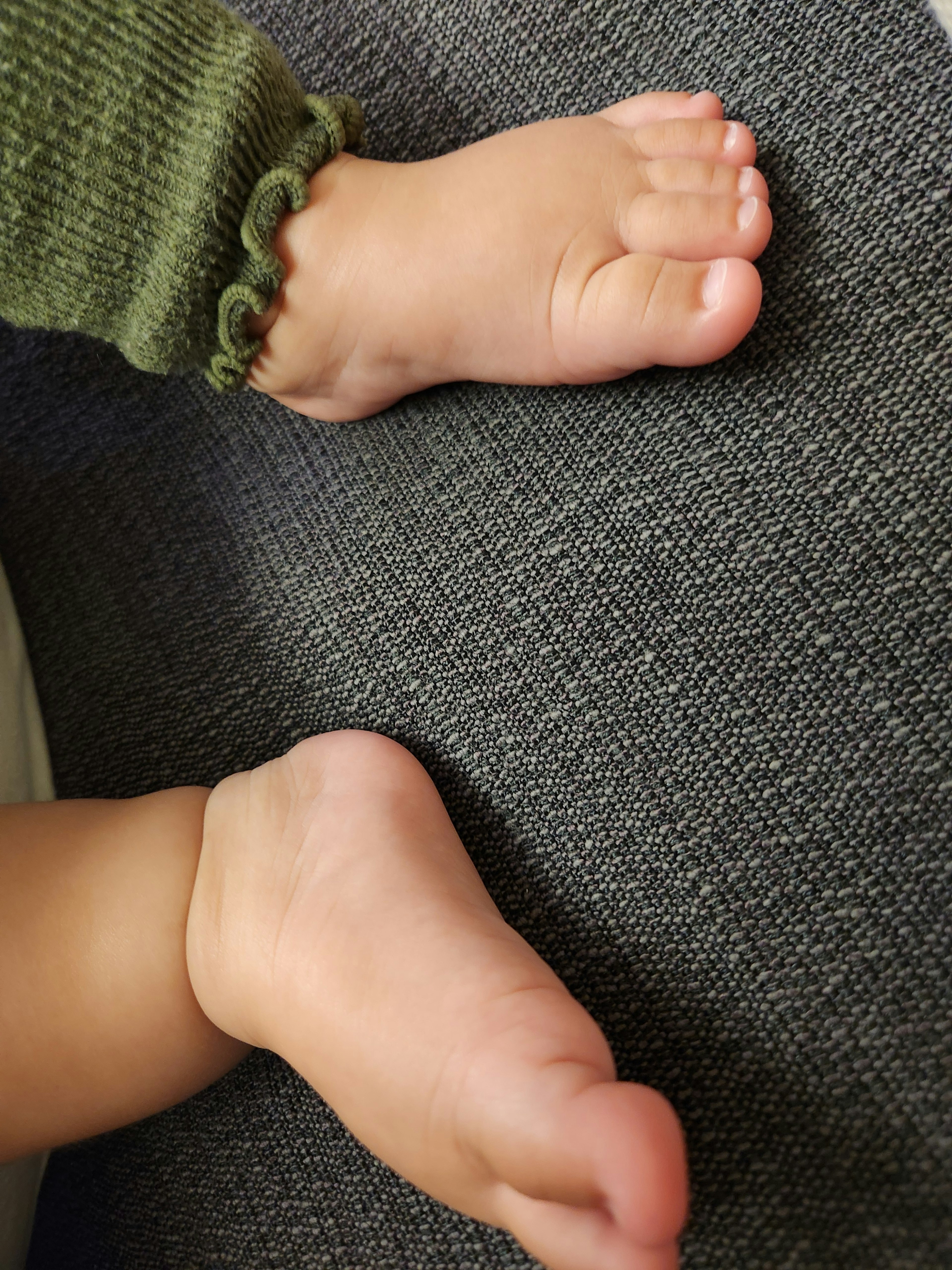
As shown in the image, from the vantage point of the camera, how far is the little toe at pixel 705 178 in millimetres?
462

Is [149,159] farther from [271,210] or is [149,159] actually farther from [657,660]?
[657,660]

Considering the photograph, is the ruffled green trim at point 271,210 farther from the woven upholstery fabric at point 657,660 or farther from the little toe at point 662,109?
the little toe at point 662,109

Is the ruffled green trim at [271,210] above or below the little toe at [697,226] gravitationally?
below

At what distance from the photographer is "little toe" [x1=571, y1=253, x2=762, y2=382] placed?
44 centimetres

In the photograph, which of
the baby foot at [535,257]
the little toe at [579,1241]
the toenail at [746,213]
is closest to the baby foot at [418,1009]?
the little toe at [579,1241]

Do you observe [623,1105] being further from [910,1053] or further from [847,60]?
[847,60]

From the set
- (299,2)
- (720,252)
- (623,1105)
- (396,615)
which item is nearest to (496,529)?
(396,615)

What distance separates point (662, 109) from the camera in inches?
19.2

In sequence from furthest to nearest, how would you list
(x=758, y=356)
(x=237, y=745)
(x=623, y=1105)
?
1. (x=237, y=745)
2. (x=758, y=356)
3. (x=623, y=1105)

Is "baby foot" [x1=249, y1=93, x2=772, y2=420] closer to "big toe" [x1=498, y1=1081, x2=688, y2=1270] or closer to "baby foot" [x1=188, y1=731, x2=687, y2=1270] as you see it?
"baby foot" [x1=188, y1=731, x2=687, y2=1270]

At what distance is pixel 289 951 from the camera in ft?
1.47

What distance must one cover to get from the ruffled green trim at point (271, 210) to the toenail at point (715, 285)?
24 cm

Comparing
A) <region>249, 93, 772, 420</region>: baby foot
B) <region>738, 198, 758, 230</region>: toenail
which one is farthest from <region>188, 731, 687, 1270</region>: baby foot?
<region>738, 198, 758, 230</region>: toenail

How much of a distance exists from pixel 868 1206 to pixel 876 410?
352 mm
